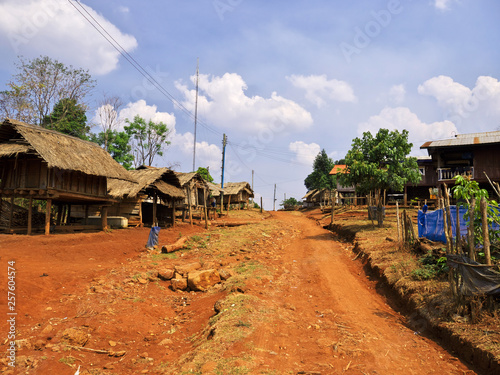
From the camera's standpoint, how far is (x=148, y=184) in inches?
829

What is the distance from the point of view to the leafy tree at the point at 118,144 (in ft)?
117

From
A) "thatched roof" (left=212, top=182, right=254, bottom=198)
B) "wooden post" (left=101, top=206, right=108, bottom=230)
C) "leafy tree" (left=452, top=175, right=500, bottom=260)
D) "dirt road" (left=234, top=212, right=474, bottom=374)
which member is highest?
"thatched roof" (left=212, top=182, right=254, bottom=198)

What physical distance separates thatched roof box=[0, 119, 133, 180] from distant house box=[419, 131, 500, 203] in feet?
84.0

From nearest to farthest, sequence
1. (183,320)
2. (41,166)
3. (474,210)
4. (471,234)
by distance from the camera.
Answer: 1. (471,234)
2. (474,210)
3. (183,320)
4. (41,166)

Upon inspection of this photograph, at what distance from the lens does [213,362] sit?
530 cm

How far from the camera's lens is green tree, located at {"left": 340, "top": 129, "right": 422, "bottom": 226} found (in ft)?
61.7

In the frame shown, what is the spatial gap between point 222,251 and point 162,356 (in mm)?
8573

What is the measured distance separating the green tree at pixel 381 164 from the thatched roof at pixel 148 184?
40.4 ft

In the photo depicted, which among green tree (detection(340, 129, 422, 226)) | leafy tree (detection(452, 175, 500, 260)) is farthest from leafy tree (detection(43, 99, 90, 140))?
leafy tree (detection(452, 175, 500, 260))

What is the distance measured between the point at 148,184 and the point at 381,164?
15.4m

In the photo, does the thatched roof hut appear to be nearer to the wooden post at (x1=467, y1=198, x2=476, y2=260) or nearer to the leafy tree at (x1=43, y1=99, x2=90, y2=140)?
the leafy tree at (x1=43, y1=99, x2=90, y2=140)

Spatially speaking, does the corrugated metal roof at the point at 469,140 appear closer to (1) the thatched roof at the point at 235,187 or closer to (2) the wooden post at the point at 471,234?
(1) the thatched roof at the point at 235,187

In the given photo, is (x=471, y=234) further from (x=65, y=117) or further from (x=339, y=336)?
(x=65, y=117)

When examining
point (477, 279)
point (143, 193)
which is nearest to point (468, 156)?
point (477, 279)
